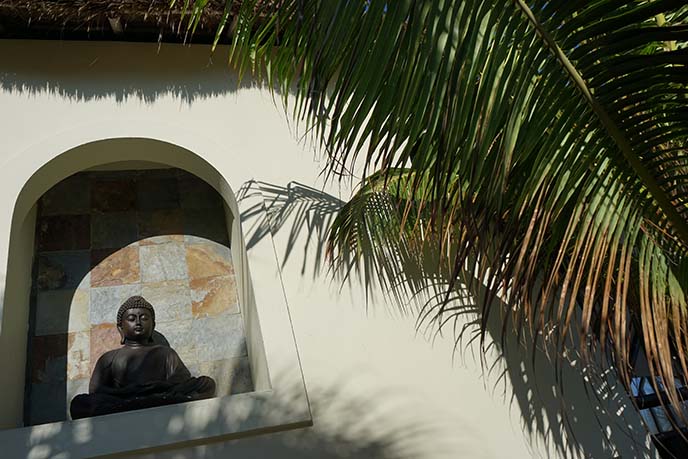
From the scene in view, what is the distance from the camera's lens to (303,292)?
12.7 feet

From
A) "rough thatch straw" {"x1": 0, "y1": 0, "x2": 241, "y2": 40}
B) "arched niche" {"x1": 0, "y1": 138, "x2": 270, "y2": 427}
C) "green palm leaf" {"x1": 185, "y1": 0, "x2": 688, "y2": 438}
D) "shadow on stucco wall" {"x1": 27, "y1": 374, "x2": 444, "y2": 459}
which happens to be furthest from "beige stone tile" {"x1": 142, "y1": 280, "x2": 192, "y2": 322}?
"green palm leaf" {"x1": 185, "y1": 0, "x2": 688, "y2": 438}

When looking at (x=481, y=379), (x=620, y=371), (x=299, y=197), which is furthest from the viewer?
(x=299, y=197)

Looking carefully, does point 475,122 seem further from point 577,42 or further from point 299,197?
point 299,197

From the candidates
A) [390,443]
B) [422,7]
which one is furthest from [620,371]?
[390,443]

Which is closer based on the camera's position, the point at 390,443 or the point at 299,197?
the point at 390,443

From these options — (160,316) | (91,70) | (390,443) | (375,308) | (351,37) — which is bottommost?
(390,443)

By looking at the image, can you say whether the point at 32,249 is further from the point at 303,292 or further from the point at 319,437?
the point at 319,437

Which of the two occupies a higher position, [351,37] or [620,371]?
[351,37]

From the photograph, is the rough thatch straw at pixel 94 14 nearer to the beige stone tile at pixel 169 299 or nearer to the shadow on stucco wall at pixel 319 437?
the beige stone tile at pixel 169 299

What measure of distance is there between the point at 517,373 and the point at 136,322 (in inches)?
98.3

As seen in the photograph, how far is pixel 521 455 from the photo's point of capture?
347cm

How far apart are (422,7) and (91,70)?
380 centimetres

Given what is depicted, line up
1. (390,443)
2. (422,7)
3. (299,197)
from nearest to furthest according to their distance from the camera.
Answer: (422,7), (390,443), (299,197)

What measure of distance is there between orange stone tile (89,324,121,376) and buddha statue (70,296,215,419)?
30 cm
